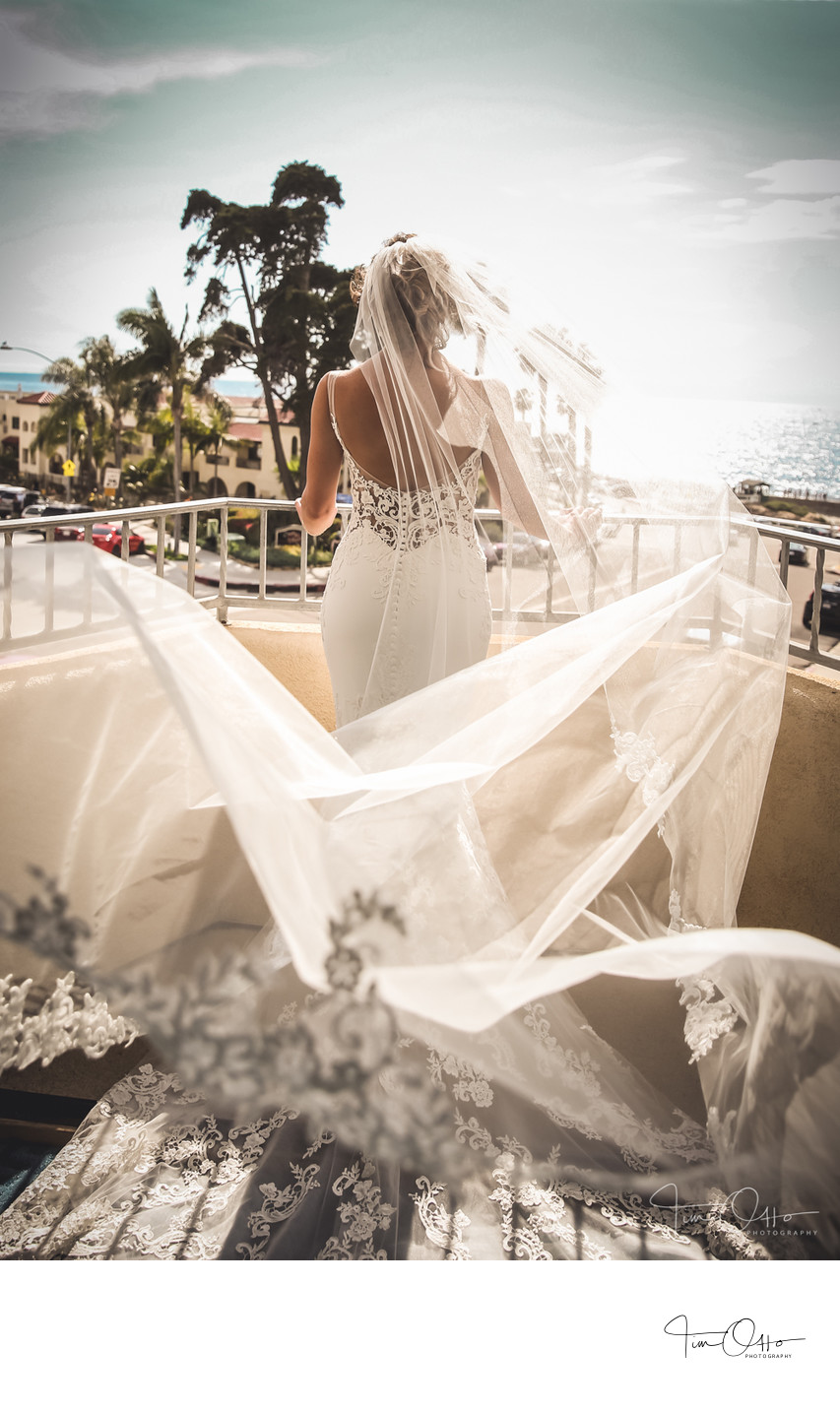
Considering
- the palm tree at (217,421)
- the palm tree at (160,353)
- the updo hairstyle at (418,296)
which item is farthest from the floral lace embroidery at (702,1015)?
the palm tree at (217,421)

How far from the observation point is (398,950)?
3.23 ft

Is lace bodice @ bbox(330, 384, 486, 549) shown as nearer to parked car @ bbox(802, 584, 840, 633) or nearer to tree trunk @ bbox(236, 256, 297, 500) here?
parked car @ bbox(802, 584, 840, 633)

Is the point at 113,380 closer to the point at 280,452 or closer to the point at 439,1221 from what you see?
the point at 280,452

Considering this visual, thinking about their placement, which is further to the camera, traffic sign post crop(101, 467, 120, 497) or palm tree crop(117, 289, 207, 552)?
palm tree crop(117, 289, 207, 552)
